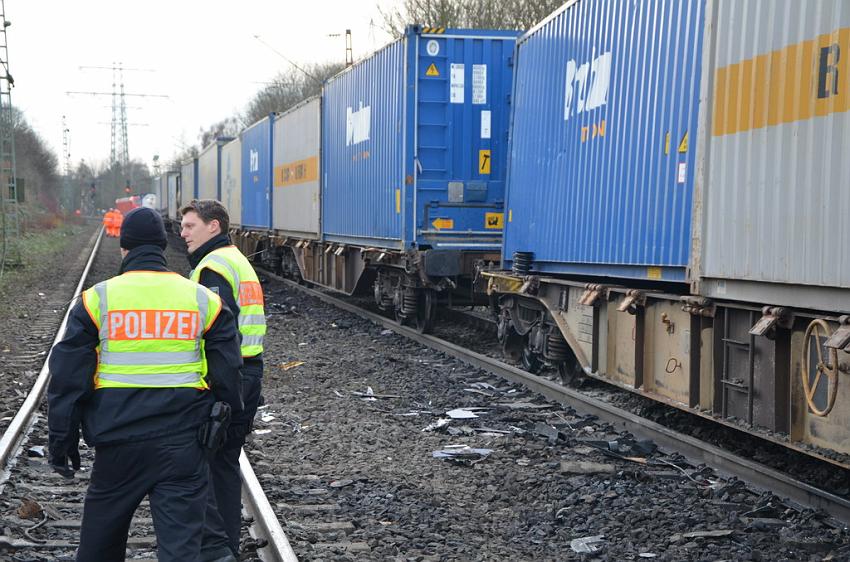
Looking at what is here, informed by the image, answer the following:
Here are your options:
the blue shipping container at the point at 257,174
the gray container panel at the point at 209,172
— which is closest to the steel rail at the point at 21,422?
the blue shipping container at the point at 257,174

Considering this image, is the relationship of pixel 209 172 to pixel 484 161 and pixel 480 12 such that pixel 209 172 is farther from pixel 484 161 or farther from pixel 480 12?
pixel 484 161

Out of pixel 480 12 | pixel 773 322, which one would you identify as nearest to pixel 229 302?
pixel 773 322

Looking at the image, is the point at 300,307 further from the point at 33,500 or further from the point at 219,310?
the point at 219,310

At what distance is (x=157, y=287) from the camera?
387 centimetres

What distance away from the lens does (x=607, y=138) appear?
8.76 metres

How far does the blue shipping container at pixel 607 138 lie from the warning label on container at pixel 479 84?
1.66 metres

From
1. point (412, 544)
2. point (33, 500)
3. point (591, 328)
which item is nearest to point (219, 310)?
point (412, 544)

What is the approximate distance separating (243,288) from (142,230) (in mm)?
978

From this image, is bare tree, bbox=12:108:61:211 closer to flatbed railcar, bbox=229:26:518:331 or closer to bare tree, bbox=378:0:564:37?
bare tree, bbox=378:0:564:37

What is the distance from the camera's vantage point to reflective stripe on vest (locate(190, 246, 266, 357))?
475cm

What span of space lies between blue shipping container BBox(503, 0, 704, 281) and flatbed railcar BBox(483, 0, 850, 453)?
0.02 metres

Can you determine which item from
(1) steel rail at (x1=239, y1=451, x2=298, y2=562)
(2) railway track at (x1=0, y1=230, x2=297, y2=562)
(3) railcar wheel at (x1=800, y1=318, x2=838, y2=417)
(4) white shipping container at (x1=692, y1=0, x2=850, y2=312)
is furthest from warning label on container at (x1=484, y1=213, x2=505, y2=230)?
(3) railcar wheel at (x1=800, y1=318, x2=838, y2=417)

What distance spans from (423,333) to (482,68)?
3805 mm

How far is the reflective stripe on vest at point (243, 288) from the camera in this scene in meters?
4.75
